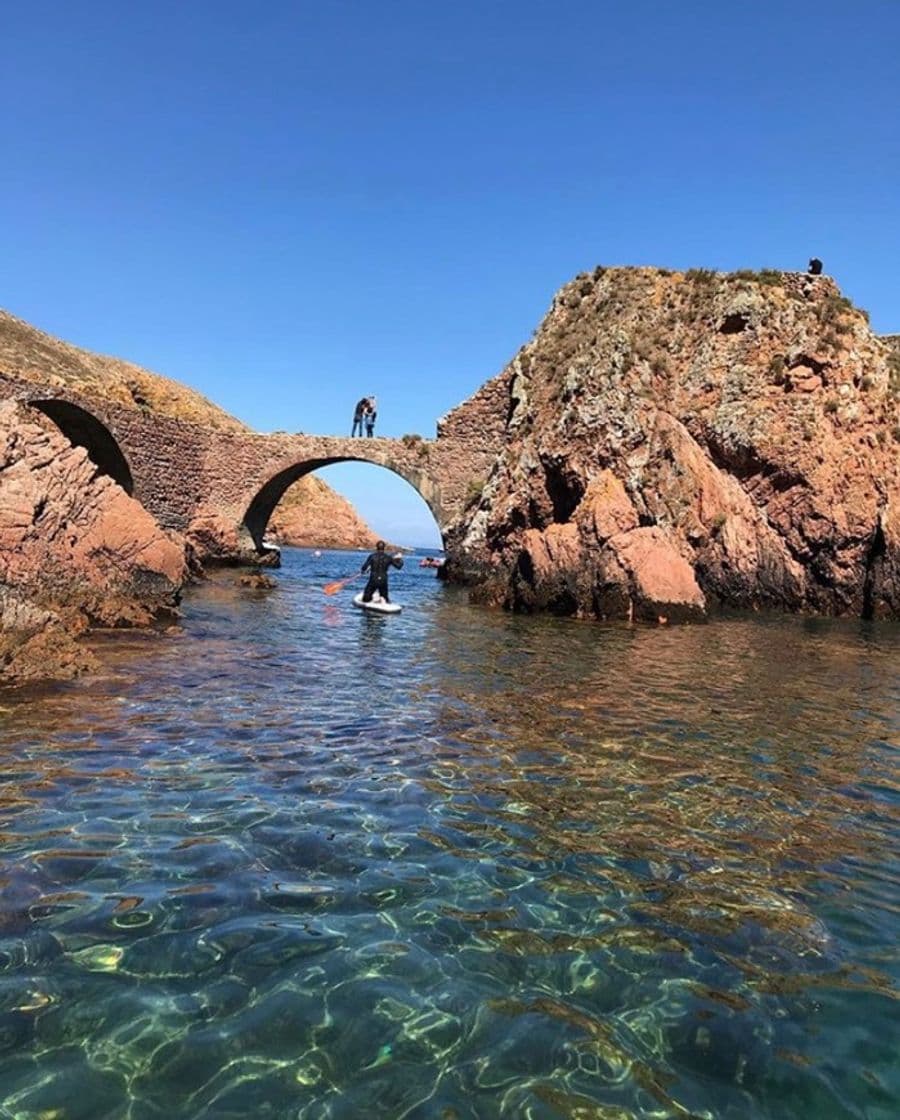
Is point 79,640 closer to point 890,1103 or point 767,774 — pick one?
point 767,774

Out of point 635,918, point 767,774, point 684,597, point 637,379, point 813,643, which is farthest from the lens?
point 637,379

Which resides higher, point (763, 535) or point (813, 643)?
point (763, 535)

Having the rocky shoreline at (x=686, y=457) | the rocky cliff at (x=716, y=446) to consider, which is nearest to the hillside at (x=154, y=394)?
the rocky shoreline at (x=686, y=457)

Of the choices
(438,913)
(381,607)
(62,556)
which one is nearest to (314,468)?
(381,607)

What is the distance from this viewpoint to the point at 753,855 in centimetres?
559

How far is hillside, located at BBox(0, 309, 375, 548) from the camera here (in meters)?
57.8

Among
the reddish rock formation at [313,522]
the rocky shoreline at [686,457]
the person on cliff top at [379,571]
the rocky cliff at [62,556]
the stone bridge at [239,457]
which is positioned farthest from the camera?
the reddish rock formation at [313,522]

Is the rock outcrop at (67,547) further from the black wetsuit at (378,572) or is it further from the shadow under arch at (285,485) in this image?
the shadow under arch at (285,485)

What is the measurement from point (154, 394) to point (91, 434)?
32.7 meters

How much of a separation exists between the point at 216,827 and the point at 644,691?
7.26 m

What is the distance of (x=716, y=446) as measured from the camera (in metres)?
31.8

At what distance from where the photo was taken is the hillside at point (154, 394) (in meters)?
57.8

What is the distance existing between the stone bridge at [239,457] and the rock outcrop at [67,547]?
2010 cm

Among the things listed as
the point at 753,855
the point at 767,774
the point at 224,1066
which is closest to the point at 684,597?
the point at 767,774
